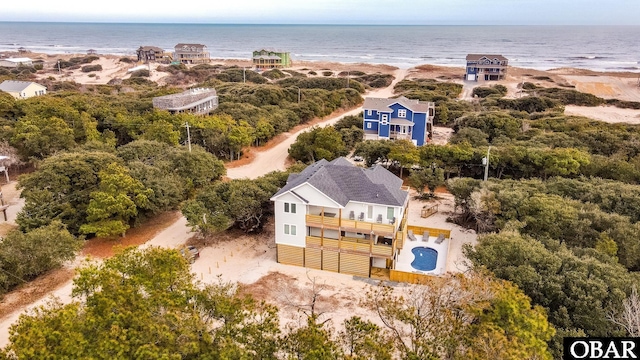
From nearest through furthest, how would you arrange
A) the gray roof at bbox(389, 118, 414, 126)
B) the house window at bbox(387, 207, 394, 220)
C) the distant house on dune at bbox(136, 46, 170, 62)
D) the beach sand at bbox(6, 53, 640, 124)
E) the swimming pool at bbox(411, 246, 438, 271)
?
the house window at bbox(387, 207, 394, 220), the swimming pool at bbox(411, 246, 438, 271), the gray roof at bbox(389, 118, 414, 126), the beach sand at bbox(6, 53, 640, 124), the distant house on dune at bbox(136, 46, 170, 62)

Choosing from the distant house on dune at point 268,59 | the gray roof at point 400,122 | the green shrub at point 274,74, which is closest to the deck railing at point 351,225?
the gray roof at point 400,122

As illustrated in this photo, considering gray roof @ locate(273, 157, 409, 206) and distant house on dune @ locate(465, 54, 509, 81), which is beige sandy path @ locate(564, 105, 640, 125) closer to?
distant house on dune @ locate(465, 54, 509, 81)

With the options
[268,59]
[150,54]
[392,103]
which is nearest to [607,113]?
[392,103]

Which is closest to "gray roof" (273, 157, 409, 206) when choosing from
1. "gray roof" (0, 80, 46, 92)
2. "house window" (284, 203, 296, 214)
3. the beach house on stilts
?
the beach house on stilts

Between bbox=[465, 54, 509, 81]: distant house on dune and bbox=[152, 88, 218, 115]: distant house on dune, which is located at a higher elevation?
bbox=[465, 54, 509, 81]: distant house on dune

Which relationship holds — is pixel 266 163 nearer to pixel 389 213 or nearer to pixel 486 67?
pixel 389 213

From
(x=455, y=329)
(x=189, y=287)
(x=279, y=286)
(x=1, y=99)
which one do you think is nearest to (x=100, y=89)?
(x=1, y=99)

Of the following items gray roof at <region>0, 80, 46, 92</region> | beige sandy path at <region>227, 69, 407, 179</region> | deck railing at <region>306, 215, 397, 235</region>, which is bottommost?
beige sandy path at <region>227, 69, 407, 179</region>

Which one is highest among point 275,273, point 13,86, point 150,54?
point 150,54
